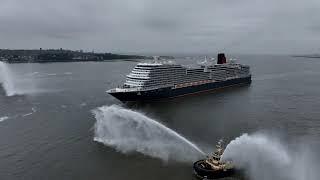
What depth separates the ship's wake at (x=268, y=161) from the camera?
33.4 metres

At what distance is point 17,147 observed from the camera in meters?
45.2

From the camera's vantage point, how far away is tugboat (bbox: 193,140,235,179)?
34.2 m

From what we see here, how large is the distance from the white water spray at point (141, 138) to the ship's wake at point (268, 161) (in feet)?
15.3

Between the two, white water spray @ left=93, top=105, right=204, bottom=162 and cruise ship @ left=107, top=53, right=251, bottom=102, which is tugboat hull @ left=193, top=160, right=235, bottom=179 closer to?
white water spray @ left=93, top=105, right=204, bottom=162

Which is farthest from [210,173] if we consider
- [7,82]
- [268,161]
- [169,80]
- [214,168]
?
[7,82]

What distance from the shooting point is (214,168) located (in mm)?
34562

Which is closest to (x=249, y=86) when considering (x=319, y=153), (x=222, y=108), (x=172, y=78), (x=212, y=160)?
(x=172, y=78)

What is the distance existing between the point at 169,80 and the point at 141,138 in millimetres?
45799

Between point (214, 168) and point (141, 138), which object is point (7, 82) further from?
point (214, 168)

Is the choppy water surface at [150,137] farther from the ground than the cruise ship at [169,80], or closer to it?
closer to it

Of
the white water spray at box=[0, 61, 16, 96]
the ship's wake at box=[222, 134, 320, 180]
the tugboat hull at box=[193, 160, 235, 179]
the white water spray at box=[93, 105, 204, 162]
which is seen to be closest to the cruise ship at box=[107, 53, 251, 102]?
the white water spray at box=[93, 105, 204, 162]

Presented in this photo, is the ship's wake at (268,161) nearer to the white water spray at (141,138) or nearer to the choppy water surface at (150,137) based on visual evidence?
the choppy water surface at (150,137)

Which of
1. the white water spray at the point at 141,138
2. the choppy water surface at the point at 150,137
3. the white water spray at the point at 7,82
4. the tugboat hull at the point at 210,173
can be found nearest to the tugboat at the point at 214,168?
the tugboat hull at the point at 210,173

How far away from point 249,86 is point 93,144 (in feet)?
263
